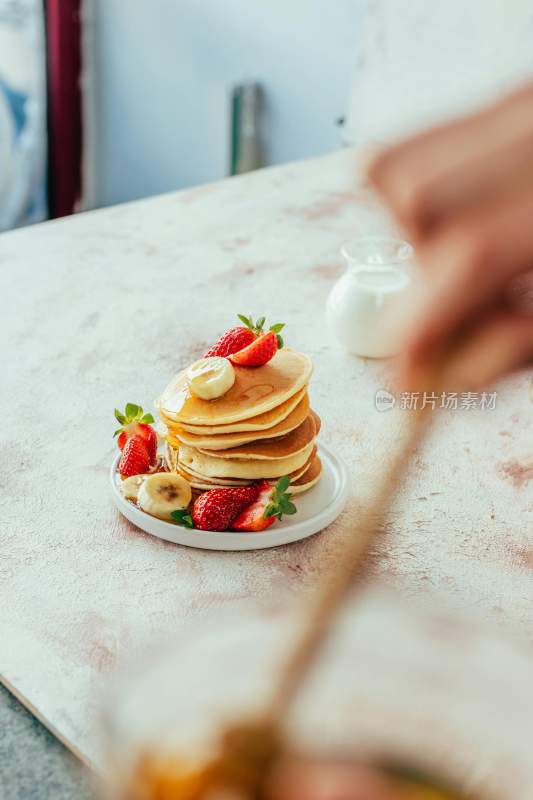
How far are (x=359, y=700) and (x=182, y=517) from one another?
1.78ft

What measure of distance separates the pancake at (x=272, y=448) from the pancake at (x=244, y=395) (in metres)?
0.04

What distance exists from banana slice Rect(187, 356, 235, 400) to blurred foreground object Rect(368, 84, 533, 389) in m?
0.60

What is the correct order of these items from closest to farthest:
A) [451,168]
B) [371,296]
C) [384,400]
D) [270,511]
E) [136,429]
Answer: [451,168] → [270,511] → [136,429] → [384,400] → [371,296]

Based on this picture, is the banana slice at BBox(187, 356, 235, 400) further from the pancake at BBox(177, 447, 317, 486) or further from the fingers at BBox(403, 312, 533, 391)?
the fingers at BBox(403, 312, 533, 391)

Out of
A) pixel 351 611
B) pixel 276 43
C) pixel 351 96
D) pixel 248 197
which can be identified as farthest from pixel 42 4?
pixel 351 611

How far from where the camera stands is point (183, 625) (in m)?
0.91

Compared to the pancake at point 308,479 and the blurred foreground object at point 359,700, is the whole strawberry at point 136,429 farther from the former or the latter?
the blurred foreground object at point 359,700

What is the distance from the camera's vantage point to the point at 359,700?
50cm

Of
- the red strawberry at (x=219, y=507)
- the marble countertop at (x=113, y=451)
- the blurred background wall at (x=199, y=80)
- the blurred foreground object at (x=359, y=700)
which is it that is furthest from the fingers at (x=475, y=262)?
the blurred background wall at (x=199, y=80)

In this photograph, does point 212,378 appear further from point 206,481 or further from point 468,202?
point 468,202

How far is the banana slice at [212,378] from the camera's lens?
1043mm

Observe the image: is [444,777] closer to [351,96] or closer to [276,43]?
[351,96]

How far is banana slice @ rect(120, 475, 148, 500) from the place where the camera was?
1072 millimetres

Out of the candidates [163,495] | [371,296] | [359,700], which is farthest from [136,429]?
[359,700]
